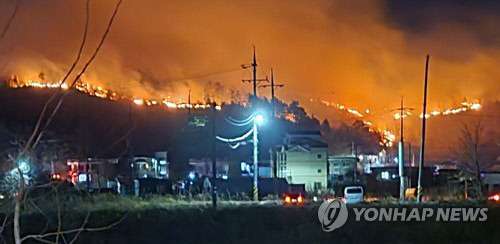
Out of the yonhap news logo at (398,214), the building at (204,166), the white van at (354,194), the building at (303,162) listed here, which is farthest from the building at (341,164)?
the yonhap news logo at (398,214)

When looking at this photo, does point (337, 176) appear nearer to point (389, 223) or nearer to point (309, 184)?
point (309, 184)

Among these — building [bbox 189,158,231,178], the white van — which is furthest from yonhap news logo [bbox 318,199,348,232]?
building [bbox 189,158,231,178]

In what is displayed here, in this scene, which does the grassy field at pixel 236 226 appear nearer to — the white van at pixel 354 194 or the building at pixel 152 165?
the white van at pixel 354 194

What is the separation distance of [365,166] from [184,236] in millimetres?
31892

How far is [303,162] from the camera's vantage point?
34.1m

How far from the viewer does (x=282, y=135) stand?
40.2 m

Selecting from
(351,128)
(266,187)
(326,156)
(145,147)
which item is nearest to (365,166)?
(351,128)

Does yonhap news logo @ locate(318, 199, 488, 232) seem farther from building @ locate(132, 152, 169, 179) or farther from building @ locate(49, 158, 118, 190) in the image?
building @ locate(132, 152, 169, 179)

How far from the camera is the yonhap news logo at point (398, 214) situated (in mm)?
13773

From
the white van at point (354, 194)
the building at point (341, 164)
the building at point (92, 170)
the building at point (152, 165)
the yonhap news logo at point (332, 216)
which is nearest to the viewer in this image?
the yonhap news logo at point (332, 216)

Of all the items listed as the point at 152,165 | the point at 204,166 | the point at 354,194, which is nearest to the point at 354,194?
the point at 354,194

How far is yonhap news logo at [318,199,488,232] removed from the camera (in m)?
13.8

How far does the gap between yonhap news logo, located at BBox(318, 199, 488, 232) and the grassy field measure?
11 cm

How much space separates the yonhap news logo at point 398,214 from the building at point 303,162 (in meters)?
18.8
